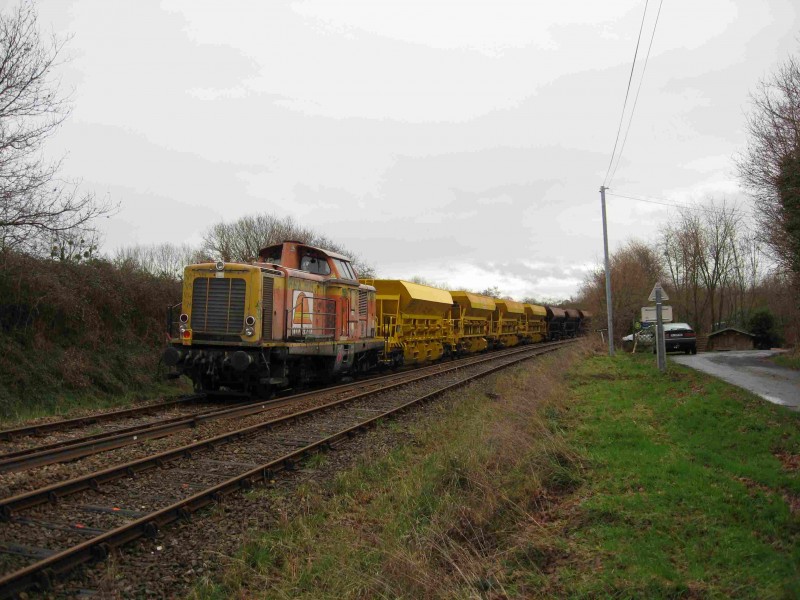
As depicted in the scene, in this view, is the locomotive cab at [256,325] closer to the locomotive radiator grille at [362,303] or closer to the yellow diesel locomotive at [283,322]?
the yellow diesel locomotive at [283,322]

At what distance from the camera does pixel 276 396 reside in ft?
44.4

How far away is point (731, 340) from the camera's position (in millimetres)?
36625

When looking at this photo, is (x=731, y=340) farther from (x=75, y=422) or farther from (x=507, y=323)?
(x=75, y=422)

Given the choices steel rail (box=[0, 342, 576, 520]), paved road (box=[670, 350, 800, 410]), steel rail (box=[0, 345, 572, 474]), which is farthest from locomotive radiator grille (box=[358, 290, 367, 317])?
paved road (box=[670, 350, 800, 410])

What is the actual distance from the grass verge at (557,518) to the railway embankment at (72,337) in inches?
322

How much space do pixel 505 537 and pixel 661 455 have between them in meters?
2.55

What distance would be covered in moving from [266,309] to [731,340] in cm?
3404

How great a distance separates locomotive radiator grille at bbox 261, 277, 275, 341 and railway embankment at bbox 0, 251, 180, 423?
4.21m

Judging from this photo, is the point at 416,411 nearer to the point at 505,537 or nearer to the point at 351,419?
the point at 351,419

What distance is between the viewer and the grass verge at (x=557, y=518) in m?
3.91

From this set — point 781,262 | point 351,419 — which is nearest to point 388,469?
point 351,419

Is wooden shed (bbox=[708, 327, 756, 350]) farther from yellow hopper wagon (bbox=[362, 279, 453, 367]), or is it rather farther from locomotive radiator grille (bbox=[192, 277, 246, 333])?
locomotive radiator grille (bbox=[192, 277, 246, 333])

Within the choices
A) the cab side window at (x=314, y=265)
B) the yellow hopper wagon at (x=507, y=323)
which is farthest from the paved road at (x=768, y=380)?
the yellow hopper wagon at (x=507, y=323)

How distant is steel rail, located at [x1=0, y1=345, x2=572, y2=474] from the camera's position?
23.0ft
